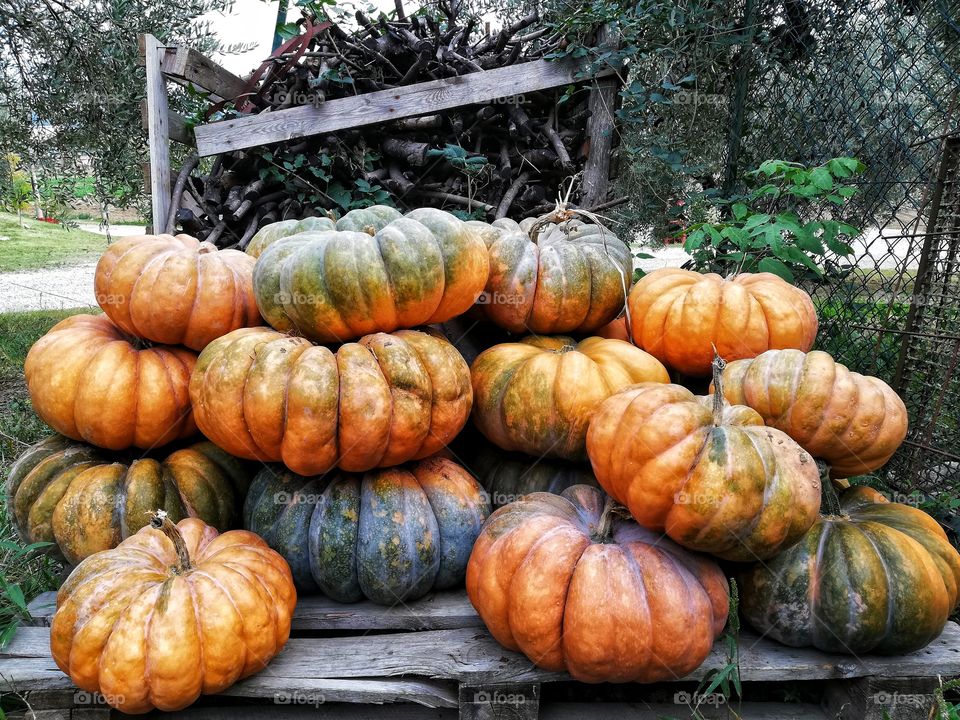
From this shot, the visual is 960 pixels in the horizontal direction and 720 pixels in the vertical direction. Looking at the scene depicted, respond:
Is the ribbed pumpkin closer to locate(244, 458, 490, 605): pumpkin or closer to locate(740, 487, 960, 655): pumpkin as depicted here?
locate(244, 458, 490, 605): pumpkin

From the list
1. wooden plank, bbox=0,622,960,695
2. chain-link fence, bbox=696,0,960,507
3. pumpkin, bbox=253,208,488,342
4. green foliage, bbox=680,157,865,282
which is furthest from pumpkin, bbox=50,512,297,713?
chain-link fence, bbox=696,0,960,507

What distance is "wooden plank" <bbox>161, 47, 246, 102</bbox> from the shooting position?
150 inches

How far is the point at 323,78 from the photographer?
406cm

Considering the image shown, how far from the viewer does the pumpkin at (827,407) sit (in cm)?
210

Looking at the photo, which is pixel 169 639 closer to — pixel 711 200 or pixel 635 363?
pixel 635 363

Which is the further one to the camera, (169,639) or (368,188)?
(368,188)

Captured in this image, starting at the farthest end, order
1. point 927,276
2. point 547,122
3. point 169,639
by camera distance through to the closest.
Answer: point 547,122, point 927,276, point 169,639

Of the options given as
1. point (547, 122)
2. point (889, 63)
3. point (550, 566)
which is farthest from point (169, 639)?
point (889, 63)

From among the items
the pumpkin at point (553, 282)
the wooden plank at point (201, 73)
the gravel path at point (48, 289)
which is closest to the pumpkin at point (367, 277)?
the pumpkin at point (553, 282)

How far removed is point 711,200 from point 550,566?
278cm

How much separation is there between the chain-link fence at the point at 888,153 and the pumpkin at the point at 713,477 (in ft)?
5.42

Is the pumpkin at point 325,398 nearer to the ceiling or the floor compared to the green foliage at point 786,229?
nearer to the floor

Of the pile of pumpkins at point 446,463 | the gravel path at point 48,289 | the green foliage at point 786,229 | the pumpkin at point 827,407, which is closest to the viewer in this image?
the pile of pumpkins at point 446,463

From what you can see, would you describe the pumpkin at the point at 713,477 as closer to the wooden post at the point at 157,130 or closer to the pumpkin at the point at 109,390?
the pumpkin at the point at 109,390
